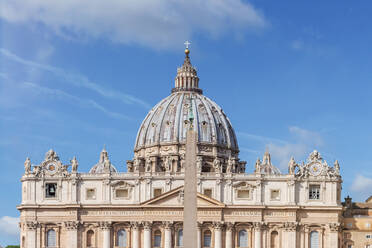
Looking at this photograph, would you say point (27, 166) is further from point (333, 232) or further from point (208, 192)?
point (333, 232)

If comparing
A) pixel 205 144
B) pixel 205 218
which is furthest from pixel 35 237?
pixel 205 144

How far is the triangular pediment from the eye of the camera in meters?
113

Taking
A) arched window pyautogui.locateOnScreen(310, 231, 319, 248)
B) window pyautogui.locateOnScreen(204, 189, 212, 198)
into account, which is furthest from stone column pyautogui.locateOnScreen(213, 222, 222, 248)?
arched window pyautogui.locateOnScreen(310, 231, 319, 248)

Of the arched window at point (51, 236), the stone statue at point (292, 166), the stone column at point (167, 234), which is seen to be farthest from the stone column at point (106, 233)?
the stone statue at point (292, 166)

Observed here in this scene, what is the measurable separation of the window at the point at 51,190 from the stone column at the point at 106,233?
6929 mm

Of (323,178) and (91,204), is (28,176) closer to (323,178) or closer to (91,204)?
(91,204)

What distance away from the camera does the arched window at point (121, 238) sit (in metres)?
114

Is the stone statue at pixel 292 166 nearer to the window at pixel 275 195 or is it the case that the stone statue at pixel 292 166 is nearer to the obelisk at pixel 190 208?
the window at pixel 275 195

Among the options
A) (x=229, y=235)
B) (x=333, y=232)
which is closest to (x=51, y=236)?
(x=229, y=235)

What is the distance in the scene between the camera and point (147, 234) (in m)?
113

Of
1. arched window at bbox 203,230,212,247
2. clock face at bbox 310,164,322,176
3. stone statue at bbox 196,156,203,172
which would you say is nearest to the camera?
arched window at bbox 203,230,212,247

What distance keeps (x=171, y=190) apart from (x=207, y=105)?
33226 mm

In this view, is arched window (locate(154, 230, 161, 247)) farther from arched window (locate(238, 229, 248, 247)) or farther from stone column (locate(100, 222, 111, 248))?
arched window (locate(238, 229, 248, 247))

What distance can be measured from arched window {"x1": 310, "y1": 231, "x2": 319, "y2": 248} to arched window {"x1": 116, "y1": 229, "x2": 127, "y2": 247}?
2199 centimetres
